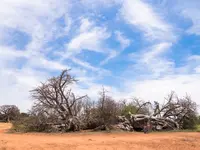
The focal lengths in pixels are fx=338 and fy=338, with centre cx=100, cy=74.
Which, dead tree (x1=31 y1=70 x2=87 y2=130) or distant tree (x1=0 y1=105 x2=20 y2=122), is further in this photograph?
distant tree (x1=0 y1=105 x2=20 y2=122)

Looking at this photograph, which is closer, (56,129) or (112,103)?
(56,129)

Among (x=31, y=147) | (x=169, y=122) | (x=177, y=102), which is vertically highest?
(x=177, y=102)

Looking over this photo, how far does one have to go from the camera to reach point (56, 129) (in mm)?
26375

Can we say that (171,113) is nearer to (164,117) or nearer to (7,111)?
(164,117)

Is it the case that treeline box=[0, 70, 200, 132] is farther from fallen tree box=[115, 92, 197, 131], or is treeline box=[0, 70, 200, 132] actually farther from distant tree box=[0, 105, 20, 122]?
distant tree box=[0, 105, 20, 122]

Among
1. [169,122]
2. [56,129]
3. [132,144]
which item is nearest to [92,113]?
[56,129]

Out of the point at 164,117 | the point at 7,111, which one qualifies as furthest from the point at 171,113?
the point at 7,111

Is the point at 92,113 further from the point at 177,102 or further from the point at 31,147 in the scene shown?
the point at 31,147

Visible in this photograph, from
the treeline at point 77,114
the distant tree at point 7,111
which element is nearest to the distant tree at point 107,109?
the treeline at point 77,114

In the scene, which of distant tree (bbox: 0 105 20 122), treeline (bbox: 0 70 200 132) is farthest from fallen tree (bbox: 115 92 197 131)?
distant tree (bbox: 0 105 20 122)

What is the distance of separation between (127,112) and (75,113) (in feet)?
18.9

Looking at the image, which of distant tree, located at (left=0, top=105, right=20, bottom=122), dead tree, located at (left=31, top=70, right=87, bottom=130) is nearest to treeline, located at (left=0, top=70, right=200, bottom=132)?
dead tree, located at (left=31, top=70, right=87, bottom=130)

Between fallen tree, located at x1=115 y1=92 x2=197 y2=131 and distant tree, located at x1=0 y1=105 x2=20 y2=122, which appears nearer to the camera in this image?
fallen tree, located at x1=115 y1=92 x2=197 y2=131

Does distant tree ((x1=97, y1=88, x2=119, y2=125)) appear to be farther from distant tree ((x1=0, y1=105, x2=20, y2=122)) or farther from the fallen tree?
distant tree ((x1=0, y1=105, x2=20, y2=122))
